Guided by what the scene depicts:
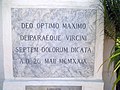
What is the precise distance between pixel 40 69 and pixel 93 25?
29.9 inches

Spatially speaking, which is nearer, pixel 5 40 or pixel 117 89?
pixel 5 40

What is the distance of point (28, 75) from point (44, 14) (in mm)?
703

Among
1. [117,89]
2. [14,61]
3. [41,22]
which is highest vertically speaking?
[41,22]

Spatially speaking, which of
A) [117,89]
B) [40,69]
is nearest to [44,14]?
[40,69]

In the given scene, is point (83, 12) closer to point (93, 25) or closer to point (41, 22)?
point (93, 25)

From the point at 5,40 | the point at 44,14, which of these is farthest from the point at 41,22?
the point at 5,40

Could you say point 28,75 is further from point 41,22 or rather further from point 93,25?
point 93,25

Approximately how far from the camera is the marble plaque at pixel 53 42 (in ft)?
7.83

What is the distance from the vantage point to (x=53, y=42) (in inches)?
96.2

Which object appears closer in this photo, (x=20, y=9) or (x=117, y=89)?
(x=20, y=9)

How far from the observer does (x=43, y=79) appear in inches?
98.7

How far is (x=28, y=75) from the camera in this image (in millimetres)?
2498

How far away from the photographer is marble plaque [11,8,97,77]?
7.83 ft

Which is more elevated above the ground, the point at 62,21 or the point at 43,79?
the point at 62,21
